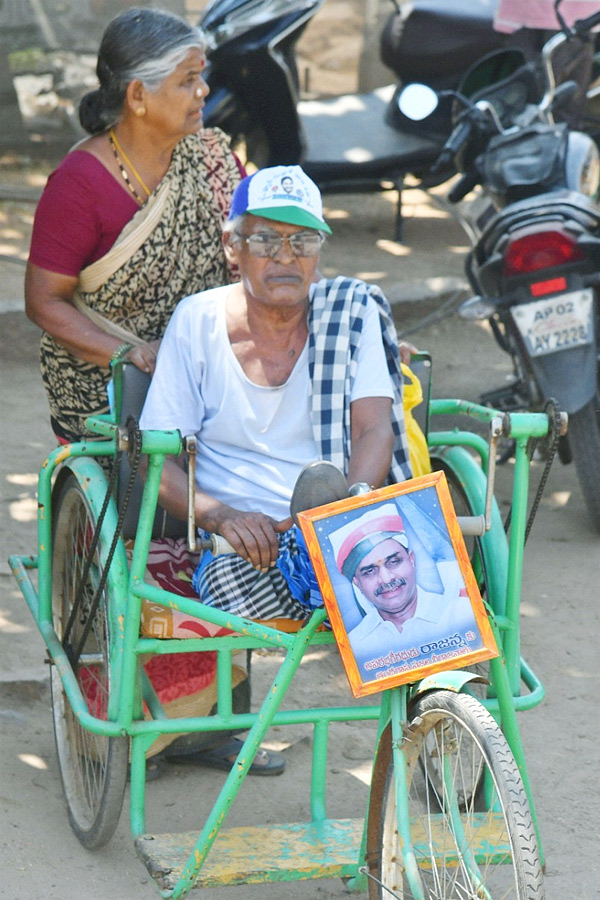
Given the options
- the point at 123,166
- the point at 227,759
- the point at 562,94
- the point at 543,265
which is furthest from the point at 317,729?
the point at 562,94

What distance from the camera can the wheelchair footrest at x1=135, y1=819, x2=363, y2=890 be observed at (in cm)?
250

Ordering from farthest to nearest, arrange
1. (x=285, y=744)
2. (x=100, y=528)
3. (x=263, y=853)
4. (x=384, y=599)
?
(x=285, y=744), (x=100, y=528), (x=263, y=853), (x=384, y=599)

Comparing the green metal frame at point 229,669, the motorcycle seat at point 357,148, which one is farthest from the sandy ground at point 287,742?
the motorcycle seat at point 357,148

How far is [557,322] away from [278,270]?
1689 millimetres

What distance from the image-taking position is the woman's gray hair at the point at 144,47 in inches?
127

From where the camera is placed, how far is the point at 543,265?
4285mm

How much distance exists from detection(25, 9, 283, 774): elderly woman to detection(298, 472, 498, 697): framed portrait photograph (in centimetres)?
102

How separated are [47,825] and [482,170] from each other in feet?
9.91

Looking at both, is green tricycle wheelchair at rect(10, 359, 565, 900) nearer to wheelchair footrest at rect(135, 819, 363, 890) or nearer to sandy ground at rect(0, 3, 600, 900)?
wheelchair footrest at rect(135, 819, 363, 890)

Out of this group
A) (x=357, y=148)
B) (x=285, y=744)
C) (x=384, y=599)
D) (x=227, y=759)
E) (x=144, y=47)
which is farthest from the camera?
(x=357, y=148)

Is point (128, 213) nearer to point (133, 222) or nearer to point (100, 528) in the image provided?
point (133, 222)

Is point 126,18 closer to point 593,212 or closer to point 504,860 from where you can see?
point 593,212

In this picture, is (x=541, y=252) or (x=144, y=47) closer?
(x=144, y=47)

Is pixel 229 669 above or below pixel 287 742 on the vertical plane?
above
